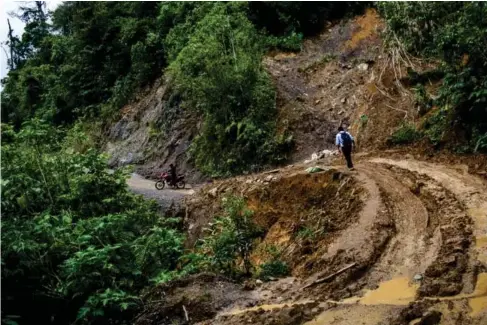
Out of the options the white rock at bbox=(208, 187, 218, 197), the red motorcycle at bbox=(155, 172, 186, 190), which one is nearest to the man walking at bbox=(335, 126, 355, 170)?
the white rock at bbox=(208, 187, 218, 197)

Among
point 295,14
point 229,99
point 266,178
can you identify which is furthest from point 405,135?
point 295,14

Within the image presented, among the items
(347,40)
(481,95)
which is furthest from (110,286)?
(347,40)

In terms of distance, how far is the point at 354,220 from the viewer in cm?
912

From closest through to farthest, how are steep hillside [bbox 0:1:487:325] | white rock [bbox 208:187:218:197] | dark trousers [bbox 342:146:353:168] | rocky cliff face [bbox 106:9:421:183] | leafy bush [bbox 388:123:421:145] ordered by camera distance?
1. steep hillside [bbox 0:1:487:325]
2. dark trousers [bbox 342:146:353:168]
3. leafy bush [bbox 388:123:421:145]
4. white rock [bbox 208:187:218:197]
5. rocky cliff face [bbox 106:9:421:183]

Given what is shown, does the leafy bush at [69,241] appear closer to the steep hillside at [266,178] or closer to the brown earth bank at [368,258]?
the steep hillside at [266,178]

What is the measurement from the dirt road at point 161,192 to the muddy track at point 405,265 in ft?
25.8

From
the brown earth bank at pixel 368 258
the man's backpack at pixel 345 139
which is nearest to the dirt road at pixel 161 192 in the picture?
the brown earth bank at pixel 368 258

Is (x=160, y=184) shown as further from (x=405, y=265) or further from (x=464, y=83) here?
(x=405, y=265)

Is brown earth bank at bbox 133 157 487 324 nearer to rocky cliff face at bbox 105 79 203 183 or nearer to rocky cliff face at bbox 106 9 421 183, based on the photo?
rocky cliff face at bbox 106 9 421 183

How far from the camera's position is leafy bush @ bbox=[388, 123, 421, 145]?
14.1 meters

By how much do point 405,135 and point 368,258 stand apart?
307 inches

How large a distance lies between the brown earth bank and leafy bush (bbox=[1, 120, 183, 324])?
29.4 inches

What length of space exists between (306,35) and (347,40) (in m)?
2.55

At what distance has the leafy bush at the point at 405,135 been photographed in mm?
14094
